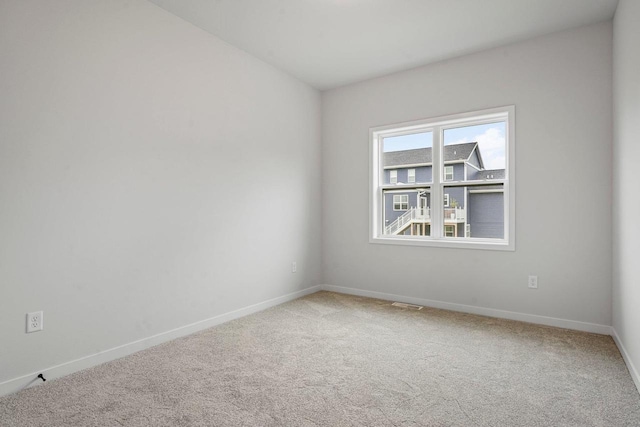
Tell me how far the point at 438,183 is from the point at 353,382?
8.31 ft

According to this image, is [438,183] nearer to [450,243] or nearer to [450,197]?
[450,197]

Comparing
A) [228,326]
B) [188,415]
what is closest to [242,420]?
[188,415]

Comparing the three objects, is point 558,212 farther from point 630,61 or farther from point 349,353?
point 349,353

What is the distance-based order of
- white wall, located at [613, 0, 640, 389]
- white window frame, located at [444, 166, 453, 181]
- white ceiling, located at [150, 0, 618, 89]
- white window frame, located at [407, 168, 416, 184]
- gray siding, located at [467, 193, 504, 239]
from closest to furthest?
white wall, located at [613, 0, 640, 389] < white ceiling, located at [150, 0, 618, 89] < gray siding, located at [467, 193, 504, 239] < white window frame, located at [444, 166, 453, 181] < white window frame, located at [407, 168, 416, 184]

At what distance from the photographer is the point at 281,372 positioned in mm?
2359

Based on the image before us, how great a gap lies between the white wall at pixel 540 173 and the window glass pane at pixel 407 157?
26 cm

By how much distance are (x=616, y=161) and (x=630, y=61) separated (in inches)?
32.9

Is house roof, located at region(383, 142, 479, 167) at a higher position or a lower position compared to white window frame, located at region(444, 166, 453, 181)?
higher

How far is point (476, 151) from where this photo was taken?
383 cm

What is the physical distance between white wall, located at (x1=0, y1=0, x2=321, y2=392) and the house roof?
143cm

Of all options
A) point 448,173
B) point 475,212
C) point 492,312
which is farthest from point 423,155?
point 492,312

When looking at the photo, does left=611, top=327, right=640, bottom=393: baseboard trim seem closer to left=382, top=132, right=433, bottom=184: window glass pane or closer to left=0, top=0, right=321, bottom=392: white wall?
left=382, top=132, right=433, bottom=184: window glass pane

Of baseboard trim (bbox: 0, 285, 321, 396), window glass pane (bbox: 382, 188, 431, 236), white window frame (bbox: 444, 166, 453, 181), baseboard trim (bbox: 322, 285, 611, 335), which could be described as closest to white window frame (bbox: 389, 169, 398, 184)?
window glass pane (bbox: 382, 188, 431, 236)

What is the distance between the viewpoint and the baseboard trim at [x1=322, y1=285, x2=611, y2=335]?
3146 mm
